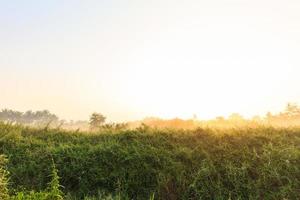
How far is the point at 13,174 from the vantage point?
1397cm

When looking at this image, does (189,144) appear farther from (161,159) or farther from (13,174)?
(13,174)

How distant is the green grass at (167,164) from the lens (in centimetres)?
1284

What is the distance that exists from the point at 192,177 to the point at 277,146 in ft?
10.4

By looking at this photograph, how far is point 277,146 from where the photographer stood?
14.3 metres

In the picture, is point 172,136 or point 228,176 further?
point 172,136

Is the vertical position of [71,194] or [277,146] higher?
[277,146]

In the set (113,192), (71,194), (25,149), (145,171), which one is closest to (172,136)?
(145,171)

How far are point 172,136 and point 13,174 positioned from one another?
217 inches

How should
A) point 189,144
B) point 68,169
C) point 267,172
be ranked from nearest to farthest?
point 267,172
point 68,169
point 189,144

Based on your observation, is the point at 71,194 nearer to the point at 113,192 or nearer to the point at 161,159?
the point at 113,192

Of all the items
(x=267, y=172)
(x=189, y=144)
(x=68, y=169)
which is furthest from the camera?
(x=189, y=144)

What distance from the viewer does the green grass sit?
12844 millimetres

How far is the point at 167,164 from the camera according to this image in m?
13.7

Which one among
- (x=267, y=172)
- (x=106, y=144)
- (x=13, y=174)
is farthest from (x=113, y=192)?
(x=267, y=172)
